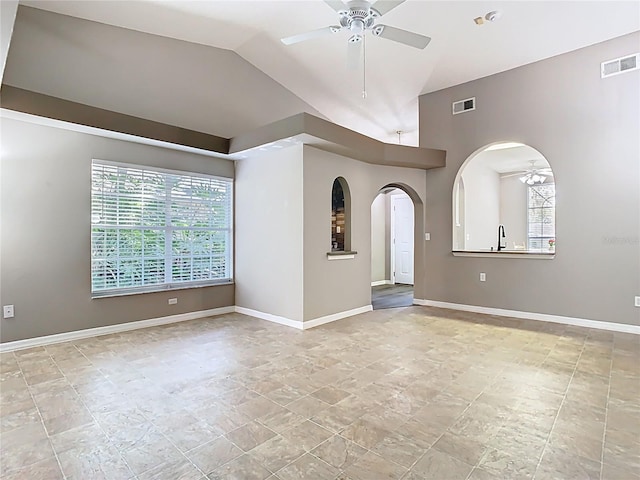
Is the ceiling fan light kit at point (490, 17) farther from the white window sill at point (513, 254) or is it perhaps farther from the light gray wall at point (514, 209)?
the light gray wall at point (514, 209)

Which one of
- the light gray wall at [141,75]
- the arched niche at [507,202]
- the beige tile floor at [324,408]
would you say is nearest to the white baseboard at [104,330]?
the beige tile floor at [324,408]

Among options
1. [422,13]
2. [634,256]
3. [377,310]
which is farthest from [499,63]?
[377,310]

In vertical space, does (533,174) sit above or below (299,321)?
above

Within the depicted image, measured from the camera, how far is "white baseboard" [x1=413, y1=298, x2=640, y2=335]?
4383mm

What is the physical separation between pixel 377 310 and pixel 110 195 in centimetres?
410

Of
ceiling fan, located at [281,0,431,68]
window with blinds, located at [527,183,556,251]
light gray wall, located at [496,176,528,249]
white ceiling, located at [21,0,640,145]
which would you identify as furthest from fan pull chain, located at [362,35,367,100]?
window with blinds, located at [527,183,556,251]

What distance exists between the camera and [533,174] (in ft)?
26.3

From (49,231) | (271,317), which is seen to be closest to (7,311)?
(49,231)

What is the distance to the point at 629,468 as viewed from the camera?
5.84 ft

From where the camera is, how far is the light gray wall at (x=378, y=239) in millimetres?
8978

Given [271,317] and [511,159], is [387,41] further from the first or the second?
[511,159]

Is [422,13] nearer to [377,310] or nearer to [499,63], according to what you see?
[499,63]

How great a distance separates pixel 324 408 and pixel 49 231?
3.64m

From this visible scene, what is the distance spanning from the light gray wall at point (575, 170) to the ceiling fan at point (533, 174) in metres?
3.06
